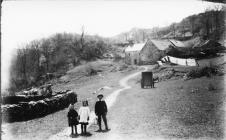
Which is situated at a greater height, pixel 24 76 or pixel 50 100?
pixel 24 76

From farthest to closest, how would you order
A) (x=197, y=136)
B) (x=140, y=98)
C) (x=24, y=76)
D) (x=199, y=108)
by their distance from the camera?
1. (x=24, y=76)
2. (x=140, y=98)
3. (x=199, y=108)
4. (x=197, y=136)

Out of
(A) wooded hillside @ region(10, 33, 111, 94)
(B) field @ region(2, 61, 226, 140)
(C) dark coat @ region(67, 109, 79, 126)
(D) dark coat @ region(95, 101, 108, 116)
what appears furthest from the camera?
(A) wooded hillside @ region(10, 33, 111, 94)

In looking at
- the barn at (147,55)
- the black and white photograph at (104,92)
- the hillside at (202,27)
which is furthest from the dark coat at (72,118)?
the barn at (147,55)

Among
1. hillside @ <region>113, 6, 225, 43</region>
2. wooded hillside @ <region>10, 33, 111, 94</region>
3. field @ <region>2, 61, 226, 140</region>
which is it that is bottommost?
field @ <region>2, 61, 226, 140</region>

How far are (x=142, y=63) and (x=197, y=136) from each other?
347 inches

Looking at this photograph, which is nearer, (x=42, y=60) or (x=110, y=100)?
(x=42, y=60)

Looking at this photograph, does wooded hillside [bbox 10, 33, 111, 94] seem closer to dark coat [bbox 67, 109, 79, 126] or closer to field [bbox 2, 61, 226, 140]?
field [bbox 2, 61, 226, 140]

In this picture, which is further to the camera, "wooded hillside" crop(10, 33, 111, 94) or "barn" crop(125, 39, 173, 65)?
"barn" crop(125, 39, 173, 65)

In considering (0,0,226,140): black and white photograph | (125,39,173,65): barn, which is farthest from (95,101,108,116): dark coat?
(125,39,173,65): barn

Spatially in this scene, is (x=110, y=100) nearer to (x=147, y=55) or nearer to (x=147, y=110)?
(x=147, y=110)

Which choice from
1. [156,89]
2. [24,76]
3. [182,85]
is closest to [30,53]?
[24,76]

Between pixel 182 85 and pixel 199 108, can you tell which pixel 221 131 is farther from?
pixel 182 85

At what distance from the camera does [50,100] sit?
A: 13805 millimetres

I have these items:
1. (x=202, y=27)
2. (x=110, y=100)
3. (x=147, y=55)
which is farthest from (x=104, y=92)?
(x=202, y=27)
